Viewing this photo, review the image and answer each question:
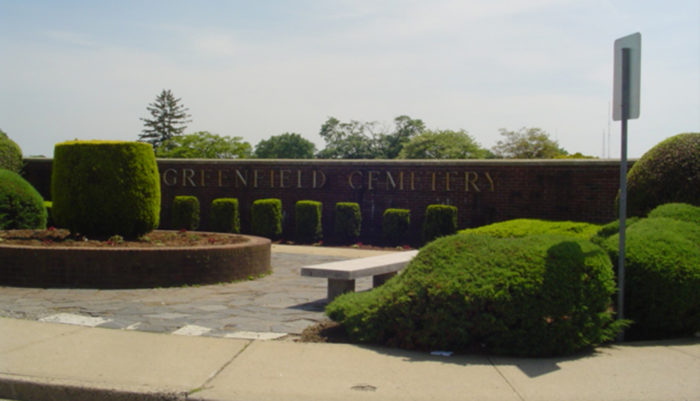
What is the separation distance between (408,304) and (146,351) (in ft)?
7.46

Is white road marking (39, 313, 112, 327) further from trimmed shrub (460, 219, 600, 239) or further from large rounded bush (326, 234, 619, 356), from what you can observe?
trimmed shrub (460, 219, 600, 239)

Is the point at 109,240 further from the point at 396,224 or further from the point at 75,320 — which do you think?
the point at 396,224

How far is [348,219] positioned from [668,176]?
9.30m

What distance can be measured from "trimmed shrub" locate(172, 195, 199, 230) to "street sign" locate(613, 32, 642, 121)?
1338cm

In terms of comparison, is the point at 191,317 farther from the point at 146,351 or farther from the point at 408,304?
the point at 408,304

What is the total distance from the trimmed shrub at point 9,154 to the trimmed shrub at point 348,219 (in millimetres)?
9287

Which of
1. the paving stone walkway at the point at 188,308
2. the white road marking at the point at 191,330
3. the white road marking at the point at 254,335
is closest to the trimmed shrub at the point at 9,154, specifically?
the paving stone walkway at the point at 188,308

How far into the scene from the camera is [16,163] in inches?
707

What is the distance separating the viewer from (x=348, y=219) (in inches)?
646

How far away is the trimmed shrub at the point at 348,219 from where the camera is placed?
16.4 metres

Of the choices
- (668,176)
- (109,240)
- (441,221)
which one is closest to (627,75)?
A: (668,176)

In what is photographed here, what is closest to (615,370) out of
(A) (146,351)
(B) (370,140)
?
(A) (146,351)

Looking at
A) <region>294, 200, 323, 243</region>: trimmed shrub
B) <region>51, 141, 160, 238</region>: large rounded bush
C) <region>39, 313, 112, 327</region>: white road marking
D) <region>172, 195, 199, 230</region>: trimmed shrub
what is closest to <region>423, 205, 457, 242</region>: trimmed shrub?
<region>294, 200, 323, 243</region>: trimmed shrub

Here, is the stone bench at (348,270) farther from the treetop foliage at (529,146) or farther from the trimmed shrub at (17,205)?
the treetop foliage at (529,146)
